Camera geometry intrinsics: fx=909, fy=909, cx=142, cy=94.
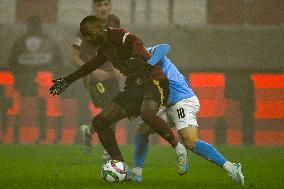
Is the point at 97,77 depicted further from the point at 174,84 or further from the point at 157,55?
the point at 157,55

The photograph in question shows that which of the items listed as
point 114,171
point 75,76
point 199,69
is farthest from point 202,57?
point 114,171

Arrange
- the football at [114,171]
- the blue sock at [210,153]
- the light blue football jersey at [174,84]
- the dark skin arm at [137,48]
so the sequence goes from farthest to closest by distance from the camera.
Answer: the light blue football jersey at [174,84]
the football at [114,171]
the dark skin arm at [137,48]
the blue sock at [210,153]

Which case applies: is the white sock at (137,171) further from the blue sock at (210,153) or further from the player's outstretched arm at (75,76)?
the player's outstretched arm at (75,76)

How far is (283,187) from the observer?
8.88 m

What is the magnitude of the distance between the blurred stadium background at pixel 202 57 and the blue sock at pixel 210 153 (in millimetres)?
8662

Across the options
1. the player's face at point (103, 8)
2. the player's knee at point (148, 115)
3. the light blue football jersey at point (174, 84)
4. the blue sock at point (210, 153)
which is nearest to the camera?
the blue sock at point (210, 153)

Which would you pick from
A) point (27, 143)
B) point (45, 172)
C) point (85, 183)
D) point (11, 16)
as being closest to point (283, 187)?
point (85, 183)

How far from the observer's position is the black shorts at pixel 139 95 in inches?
359

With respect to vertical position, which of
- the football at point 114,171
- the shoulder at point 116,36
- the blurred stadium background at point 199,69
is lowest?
the blurred stadium background at point 199,69

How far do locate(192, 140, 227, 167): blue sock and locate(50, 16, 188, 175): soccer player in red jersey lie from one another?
0.47 ft

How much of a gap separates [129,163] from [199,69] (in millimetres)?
6092

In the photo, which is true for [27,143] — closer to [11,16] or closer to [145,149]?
[11,16]

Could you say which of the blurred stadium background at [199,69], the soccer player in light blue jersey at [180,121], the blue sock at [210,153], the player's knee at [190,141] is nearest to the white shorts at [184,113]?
the soccer player in light blue jersey at [180,121]

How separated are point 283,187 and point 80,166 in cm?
373
